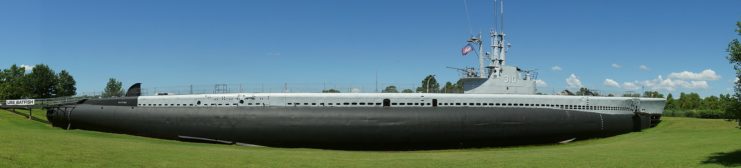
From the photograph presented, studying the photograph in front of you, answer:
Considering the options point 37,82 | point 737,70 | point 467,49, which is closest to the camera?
point 737,70

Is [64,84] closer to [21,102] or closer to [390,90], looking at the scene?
[21,102]

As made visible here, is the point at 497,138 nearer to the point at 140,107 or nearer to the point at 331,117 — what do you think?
the point at 331,117

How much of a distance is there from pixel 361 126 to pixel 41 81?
92832mm

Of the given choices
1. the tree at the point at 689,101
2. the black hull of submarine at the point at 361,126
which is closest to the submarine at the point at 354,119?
the black hull of submarine at the point at 361,126

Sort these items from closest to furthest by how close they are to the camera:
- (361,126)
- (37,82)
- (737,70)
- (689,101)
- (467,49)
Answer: (737,70) → (361,126) → (467,49) → (37,82) → (689,101)

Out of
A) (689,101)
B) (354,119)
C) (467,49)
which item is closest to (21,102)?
(354,119)

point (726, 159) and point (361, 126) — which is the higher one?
point (361, 126)

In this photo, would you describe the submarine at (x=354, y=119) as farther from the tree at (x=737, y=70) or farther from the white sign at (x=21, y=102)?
the tree at (x=737, y=70)

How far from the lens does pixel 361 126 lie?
3044cm

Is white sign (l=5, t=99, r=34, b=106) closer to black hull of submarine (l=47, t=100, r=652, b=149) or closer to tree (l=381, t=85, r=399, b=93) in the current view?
black hull of submarine (l=47, t=100, r=652, b=149)

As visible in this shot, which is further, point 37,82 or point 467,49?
point 37,82

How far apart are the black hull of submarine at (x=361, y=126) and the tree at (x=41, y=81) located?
7927cm

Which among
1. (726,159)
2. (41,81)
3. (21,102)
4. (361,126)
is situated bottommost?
(726,159)

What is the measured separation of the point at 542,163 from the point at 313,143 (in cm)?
1492
